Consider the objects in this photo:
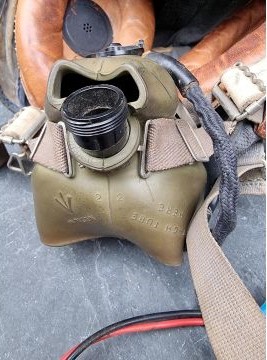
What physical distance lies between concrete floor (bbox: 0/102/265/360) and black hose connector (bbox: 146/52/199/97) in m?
0.27

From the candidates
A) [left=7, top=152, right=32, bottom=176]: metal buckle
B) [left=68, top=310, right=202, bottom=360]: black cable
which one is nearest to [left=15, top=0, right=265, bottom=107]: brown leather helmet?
[left=7, top=152, right=32, bottom=176]: metal buckle

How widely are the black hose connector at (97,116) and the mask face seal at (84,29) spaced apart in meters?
0.35

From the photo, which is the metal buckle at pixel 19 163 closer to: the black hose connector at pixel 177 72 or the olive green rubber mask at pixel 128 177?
the olive green rubber mask at pixel 128 177

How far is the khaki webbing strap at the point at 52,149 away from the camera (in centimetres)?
49

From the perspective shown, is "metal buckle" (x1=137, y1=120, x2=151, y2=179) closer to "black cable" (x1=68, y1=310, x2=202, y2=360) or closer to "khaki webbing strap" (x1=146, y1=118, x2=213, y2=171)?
"khaki webbing strap" (x1=146, y1=118, x2=213, y2=171)

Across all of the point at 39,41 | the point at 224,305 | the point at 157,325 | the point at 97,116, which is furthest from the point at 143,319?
the point at 39,41

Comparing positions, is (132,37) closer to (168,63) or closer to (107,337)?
(168,63)

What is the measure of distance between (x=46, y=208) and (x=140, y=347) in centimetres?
23

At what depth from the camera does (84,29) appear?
2.42 feet

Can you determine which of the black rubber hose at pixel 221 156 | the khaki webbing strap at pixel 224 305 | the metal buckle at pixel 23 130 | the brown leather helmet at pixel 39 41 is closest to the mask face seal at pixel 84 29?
the brown leather helmet at pixel 39 41

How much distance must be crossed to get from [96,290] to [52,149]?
0.74ft

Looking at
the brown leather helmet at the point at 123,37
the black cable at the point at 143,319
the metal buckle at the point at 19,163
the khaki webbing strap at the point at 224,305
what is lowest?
the black cable at the point at 143,319

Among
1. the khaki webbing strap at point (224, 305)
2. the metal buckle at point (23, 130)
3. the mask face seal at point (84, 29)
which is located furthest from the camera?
the mask face seal at point (84, 29)

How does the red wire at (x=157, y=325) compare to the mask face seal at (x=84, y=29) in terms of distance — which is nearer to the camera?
the red wire at (x=157, y=325)
